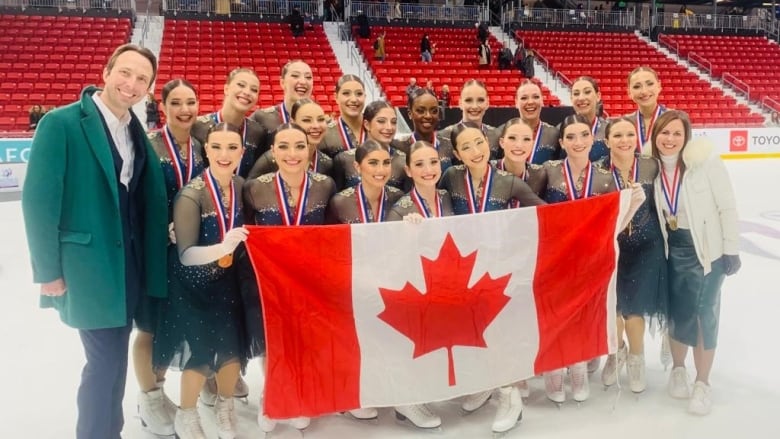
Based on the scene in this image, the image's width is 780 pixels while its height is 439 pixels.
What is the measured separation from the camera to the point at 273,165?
281 centimetres

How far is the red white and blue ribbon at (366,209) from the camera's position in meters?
2.58

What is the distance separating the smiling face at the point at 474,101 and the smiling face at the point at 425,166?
34.6 inches

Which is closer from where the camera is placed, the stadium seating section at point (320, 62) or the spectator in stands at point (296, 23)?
the stadium seating section at point (320, 62)

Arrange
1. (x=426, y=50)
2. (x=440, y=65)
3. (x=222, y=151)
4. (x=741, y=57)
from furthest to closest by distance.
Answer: (x=741, y=57) < (x=426, y=50) < (x=440, y=65) < (x=222, y=151)

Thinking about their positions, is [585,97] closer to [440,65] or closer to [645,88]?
[645,88]

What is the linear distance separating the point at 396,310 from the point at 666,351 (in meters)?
1.58

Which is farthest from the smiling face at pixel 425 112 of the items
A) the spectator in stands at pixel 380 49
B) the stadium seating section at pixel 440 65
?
the spectator in stands at pixel 380 49

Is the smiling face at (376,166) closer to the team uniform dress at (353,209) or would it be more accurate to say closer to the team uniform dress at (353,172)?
the team uniform dress at (353,209)

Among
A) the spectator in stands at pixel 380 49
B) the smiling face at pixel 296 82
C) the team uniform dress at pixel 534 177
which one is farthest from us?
the spectator in stands at pixel 380 49

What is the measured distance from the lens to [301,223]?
99.1 inches

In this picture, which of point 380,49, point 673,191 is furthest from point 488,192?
point 380,49

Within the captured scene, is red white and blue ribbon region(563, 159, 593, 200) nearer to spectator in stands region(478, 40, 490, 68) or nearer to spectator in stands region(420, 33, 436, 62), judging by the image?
spectator in stands region(420, 33, 436, 62)

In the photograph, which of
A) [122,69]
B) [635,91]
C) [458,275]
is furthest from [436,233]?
[635,91]

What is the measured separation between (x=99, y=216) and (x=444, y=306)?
1.30 m
